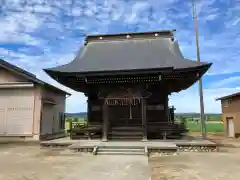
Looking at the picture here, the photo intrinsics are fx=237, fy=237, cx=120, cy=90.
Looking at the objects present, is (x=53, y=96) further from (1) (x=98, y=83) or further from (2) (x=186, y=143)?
(2) (x=186, y=143)

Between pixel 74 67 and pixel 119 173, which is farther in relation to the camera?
pixel 74 67

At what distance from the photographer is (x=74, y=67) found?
12969 mm

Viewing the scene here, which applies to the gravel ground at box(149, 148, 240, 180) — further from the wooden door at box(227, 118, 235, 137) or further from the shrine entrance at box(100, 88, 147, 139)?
the wooden door at box(227, 118, 235, 137)

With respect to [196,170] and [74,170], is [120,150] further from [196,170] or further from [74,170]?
[196,170]

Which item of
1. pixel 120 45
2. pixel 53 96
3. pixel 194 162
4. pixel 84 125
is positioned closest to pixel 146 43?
pixel 120 45

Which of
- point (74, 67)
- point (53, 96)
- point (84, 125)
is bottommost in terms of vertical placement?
point (84, 125)

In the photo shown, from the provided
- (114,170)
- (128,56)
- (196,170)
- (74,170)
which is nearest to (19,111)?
(128,56)

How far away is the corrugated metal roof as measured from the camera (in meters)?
12.4

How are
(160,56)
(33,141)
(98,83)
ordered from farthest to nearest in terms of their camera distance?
(33,141), (160,56), (98,83)

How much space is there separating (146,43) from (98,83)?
499cm

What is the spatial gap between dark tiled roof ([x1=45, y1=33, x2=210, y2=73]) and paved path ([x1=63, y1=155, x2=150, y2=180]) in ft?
16.2

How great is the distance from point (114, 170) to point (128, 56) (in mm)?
8587

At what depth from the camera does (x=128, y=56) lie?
46.7ft

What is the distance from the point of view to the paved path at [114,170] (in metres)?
6.01
